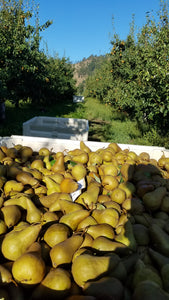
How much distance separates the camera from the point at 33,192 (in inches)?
104

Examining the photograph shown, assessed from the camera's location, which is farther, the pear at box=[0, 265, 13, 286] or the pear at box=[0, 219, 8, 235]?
the pear at box=[0, 219, 8, 235]

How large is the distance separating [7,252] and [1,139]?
9.52 feet

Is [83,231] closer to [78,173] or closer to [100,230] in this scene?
[100,230]

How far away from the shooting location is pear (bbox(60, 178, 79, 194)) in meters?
2.53

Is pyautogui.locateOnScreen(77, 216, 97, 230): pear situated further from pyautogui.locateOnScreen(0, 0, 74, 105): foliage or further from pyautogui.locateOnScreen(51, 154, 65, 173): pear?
pyautogui.locateOnScreen(0, 0, 74, 105): foliage

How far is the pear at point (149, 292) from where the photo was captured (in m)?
1.25

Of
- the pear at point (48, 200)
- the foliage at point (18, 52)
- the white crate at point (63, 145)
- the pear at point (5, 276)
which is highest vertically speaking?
the foliage at point (18, 52)

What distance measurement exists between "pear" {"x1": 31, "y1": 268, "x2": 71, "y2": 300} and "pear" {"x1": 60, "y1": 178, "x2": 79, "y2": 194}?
114 centimetres

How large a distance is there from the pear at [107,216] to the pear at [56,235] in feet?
1.21

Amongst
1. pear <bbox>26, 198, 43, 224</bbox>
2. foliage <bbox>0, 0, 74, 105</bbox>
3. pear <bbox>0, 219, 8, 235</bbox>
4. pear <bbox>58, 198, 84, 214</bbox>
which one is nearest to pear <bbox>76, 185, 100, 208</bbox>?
pear <bbox>58, 198, 84, 214</bbox>

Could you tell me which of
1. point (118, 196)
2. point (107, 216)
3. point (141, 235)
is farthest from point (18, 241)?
point (118, 196)

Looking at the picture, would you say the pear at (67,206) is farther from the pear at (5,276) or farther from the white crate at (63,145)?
the white crate at (63,145)

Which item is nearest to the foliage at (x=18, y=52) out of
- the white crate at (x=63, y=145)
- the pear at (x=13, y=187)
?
the white crate at (x=63, y=145)

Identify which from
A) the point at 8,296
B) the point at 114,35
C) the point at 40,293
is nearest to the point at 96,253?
the point at 40,293
